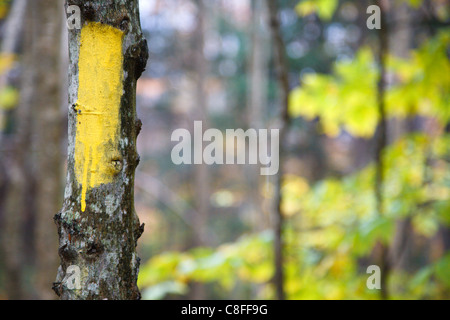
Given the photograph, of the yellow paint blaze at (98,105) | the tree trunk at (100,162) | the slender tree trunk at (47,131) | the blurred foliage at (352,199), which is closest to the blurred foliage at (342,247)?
the blurred foliage at (352,199)

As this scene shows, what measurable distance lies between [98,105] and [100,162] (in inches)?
5.7

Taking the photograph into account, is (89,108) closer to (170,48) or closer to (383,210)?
(383,210)

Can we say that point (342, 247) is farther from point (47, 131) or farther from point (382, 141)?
point (47, 131)

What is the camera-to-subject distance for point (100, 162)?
36.7 inches

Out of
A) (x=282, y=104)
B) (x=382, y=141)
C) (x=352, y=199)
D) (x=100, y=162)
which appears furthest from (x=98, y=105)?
(x=352, y=199)

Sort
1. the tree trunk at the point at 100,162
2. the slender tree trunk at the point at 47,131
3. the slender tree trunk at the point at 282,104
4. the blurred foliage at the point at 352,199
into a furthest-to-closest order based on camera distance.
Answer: the slender tree trunk at the point at 47,131
the slender tree trunk at the point at 282,104
the blurred foliage at the point at 352,199
the tree trunk at the point at 100,162

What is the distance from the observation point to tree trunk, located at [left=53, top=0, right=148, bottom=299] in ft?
3.02

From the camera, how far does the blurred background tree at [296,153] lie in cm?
241

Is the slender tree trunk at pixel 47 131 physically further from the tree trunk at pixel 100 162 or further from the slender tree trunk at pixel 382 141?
the slender tree trunk at pixel 382 141

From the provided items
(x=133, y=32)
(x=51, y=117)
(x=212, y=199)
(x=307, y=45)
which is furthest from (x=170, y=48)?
(x=133, y=32)

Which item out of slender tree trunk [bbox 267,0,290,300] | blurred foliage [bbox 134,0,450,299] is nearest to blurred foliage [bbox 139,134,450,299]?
blurred foliage [bbox 134,0,450,299]

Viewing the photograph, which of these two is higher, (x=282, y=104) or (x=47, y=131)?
(x=282, y=104)

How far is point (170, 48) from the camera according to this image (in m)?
12.6
